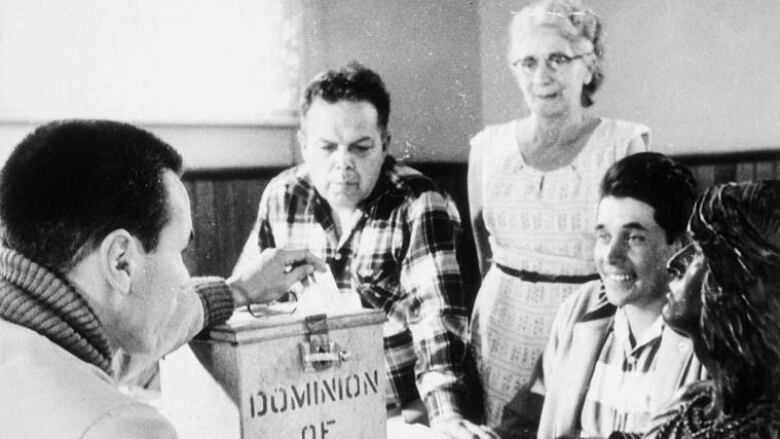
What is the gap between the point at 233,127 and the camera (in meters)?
2.51

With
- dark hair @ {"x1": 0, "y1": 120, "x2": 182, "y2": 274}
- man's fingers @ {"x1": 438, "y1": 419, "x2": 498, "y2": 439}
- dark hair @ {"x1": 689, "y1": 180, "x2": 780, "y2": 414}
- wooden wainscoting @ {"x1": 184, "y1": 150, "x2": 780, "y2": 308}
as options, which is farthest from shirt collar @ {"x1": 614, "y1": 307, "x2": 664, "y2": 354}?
dark hair @ {"x1": 0, "y1": 120, "x2": 182, "y2": 274}

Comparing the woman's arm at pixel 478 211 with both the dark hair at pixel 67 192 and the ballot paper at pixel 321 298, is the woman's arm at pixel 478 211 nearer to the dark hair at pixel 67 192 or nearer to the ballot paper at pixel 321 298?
the ballot paper at pixel 321 298

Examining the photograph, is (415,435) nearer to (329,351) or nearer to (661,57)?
(329,351)

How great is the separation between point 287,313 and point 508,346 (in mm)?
1038

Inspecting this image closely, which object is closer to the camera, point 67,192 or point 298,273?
point 67,192

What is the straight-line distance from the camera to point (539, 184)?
218 cm

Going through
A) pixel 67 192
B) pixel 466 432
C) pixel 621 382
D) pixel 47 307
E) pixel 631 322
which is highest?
pixel 67 192

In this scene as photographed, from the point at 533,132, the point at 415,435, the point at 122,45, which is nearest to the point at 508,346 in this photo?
the point at 533,132

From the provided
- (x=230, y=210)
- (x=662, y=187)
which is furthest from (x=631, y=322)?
(x=230, y=210)

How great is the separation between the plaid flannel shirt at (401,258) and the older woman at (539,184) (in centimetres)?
21

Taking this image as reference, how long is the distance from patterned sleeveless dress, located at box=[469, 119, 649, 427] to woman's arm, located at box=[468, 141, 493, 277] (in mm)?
38

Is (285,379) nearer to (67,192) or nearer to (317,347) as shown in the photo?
(317,347)

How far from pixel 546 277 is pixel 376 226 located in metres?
0.49

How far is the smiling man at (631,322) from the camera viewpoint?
1549 millimetres
